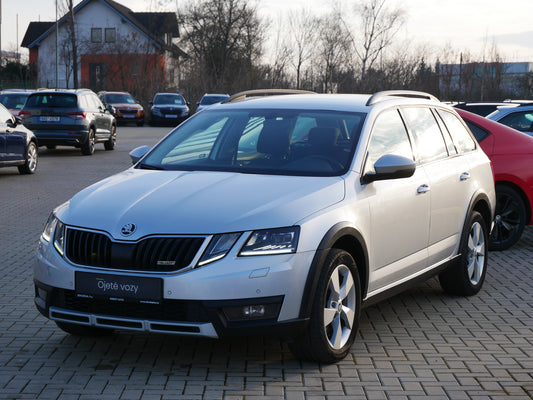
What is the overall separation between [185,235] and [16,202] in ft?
31.8

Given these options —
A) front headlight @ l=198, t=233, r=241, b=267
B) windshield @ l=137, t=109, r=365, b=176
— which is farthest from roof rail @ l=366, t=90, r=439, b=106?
front headlight @ l=198, t=233, r=241, b=267

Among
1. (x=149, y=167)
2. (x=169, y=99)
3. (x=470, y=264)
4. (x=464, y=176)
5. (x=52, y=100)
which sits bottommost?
(x=169, y=99)

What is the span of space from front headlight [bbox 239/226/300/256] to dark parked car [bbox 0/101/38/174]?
13242mm

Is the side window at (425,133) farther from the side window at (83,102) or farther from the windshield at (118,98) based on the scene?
the windshield at (118,98)

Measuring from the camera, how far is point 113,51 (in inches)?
2395

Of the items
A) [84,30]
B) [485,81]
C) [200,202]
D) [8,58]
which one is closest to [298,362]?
[200,202]

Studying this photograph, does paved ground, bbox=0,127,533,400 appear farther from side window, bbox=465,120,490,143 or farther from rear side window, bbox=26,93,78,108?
rear side window, bbox=26,93,78,108

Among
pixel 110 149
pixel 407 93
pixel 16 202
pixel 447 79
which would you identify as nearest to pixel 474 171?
pixel 407 93

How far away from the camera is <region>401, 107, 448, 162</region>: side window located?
6555mm

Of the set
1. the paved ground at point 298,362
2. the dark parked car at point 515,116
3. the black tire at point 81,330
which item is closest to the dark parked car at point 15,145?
the dark parked car at point 515,116

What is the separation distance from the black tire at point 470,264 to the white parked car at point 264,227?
271 mm

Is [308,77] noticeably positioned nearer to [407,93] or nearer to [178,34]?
[178,34]

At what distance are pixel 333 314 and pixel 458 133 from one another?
9.61 feet

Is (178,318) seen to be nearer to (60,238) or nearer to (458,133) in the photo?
(60,238)
